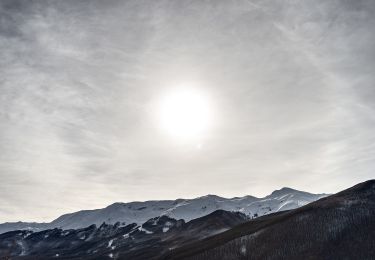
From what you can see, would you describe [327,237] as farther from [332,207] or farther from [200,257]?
[200,257]

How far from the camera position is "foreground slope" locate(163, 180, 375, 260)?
90.1 meters

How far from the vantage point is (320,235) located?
9750cm

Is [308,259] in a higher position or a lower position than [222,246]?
lower

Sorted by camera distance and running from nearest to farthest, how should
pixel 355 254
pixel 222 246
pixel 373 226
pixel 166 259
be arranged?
pixel 355 254, pixel 373 226, pixel 222 246, pixel 166 259

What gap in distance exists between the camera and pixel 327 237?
9594 centimetres

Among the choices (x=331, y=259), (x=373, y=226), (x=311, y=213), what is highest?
(x=311, y=213)

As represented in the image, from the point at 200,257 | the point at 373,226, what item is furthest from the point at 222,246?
the point at 373,226

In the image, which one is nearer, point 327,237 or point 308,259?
point 308,259

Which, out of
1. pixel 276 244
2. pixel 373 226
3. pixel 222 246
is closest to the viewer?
pixel 373 226

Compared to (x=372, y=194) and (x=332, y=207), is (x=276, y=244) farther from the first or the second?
(x=372, y=194)

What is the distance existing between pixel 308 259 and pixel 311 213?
21.1 m

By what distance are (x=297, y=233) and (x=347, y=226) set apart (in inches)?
529

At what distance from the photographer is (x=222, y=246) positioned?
115375 mm

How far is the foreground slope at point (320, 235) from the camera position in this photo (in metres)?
90.1
